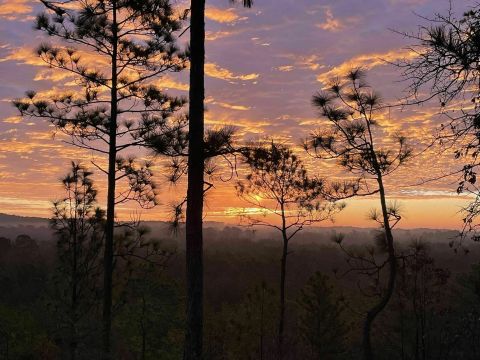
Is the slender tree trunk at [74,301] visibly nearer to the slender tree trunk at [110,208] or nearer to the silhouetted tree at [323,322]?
the slender tree trunk at [110,208]

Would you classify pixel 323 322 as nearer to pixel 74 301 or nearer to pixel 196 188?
pixel 74 301

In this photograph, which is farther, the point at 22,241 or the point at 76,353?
the point at 22,241

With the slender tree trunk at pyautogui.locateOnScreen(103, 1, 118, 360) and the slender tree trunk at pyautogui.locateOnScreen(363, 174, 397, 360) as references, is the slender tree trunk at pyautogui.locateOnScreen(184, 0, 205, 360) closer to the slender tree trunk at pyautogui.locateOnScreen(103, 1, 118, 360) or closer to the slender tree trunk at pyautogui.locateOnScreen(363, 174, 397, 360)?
the slender tree trunk at pyautogui.locateOnScreen(103, 1, 118, 360)

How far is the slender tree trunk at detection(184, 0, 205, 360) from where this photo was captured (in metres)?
8.75

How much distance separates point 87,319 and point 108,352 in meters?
1.45

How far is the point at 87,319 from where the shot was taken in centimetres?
1330

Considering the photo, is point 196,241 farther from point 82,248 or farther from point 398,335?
point 398,335

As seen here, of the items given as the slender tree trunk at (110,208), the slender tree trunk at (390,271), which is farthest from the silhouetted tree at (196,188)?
the slender tree trunk at (390,271)

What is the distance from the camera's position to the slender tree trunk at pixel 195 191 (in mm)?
8750

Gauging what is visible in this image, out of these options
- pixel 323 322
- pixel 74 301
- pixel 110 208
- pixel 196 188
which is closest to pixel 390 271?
pixel 196 188

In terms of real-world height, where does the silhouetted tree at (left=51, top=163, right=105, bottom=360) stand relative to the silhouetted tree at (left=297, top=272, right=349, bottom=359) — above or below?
above

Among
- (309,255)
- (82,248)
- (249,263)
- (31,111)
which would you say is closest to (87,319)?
(82,248)

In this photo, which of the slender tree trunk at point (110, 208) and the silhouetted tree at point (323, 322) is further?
the silhouetted tree at point (323, 322)

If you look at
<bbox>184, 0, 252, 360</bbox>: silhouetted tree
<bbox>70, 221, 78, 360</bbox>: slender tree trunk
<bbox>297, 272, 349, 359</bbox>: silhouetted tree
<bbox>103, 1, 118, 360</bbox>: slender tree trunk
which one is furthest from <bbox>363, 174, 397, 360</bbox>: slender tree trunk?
<bbox>297, 272, 349, 359</bbox>: silhouetted tree
